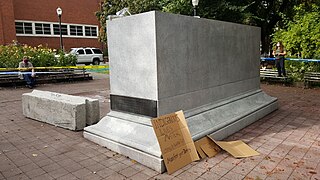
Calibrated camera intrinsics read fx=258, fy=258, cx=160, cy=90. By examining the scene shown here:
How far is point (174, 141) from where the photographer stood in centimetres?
409

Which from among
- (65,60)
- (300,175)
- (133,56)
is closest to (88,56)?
(65,60)

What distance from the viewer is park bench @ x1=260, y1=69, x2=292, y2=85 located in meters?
12.9

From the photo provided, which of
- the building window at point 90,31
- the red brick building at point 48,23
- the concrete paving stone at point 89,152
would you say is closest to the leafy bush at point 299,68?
the concrete paving stone at point 89,152

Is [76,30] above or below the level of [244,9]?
above

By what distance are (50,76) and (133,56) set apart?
11.8m

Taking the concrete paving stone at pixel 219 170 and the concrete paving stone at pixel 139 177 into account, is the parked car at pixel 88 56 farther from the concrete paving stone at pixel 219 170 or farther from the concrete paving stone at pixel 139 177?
the concrete paving stone at pixel 219 170

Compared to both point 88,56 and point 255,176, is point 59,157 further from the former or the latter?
point 88,56

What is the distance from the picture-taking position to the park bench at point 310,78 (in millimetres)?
11863

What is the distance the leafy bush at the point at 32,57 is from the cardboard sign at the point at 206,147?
13.0m

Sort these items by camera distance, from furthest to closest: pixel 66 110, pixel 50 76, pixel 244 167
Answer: pixel 50 76
pixel 66 110
pixel 244 167

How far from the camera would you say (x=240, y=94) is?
6.82m

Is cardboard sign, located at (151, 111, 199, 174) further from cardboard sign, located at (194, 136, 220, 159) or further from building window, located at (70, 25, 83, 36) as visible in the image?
building window, located at (70, 25, 83, 36)

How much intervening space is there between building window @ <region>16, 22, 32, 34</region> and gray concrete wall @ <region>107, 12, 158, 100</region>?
29.0 m

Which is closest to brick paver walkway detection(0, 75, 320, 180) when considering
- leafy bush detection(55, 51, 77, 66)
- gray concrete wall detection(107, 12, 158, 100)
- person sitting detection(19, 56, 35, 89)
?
gray concrete wall detection(107, 12, 158, 100)
